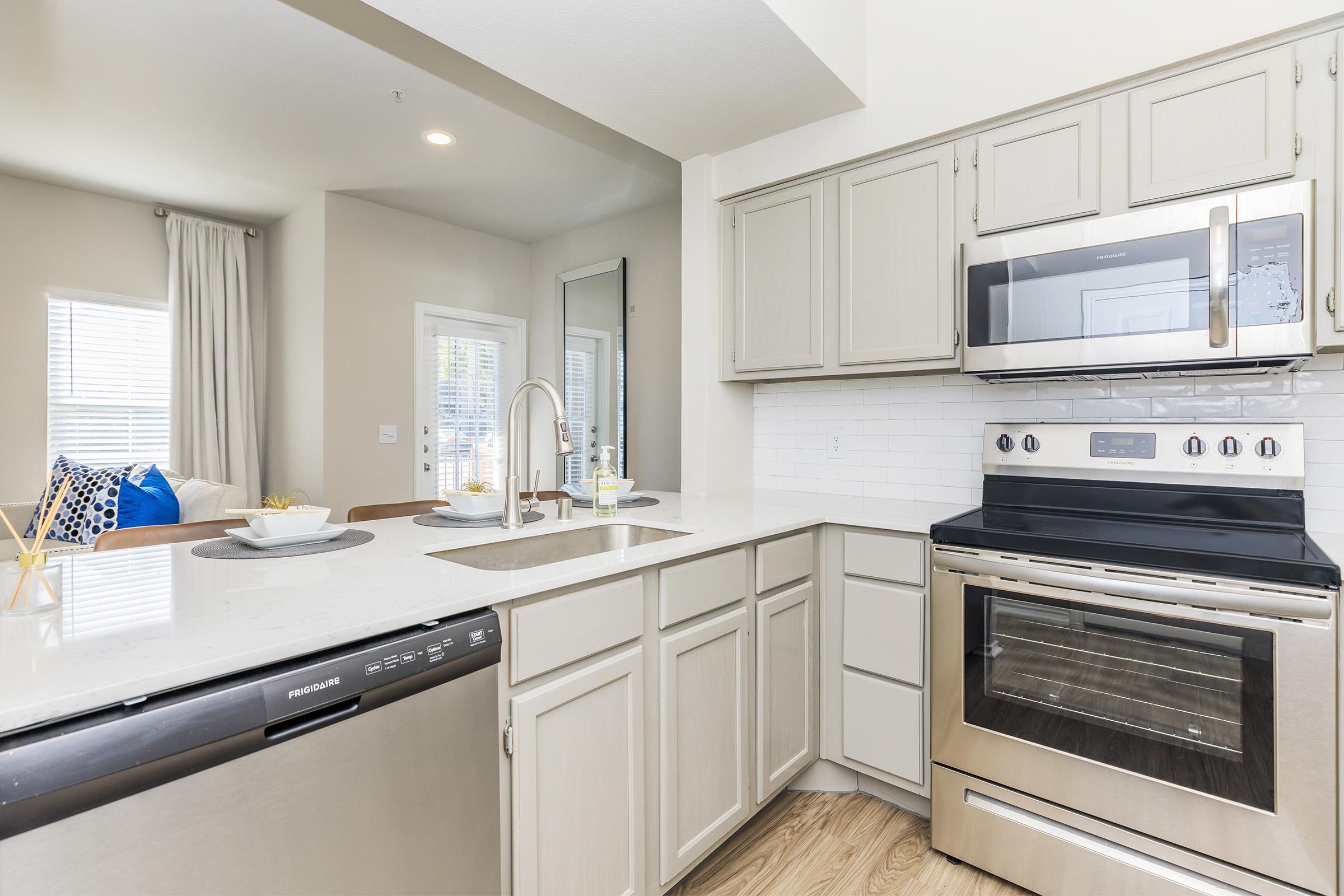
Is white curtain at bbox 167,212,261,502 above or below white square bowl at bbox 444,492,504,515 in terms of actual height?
above

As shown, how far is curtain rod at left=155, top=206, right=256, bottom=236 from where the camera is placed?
4227 mm

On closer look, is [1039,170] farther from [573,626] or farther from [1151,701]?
[573,626]

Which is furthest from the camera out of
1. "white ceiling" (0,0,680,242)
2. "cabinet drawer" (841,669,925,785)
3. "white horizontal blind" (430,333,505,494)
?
"white horizontal blind" (430,333,505,494)

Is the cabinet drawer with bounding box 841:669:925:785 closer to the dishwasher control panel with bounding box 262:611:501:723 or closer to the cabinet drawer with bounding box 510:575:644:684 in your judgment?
the cabinet drawer with bounding box 510:575:644:684

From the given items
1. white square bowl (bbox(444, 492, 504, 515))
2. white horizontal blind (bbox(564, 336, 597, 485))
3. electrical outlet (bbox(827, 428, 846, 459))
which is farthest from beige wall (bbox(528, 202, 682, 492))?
white square bowl (bbox(444, 492, 504, 515))

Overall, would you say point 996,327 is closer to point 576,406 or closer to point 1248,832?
point 1248,832

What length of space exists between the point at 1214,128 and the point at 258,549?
256cm

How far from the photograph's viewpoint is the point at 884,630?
1.96 metres

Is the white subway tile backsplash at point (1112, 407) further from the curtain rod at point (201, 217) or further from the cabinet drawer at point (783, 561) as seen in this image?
the curtain rod at point (201, 217)

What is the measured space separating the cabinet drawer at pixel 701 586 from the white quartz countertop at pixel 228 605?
50 millimetres

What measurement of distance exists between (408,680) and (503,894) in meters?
0.51

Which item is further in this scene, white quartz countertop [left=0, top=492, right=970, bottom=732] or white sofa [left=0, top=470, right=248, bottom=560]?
white sofa [left=0, top=470, right=248, bottom=560]

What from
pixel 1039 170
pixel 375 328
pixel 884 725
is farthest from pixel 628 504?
pixel 375 328

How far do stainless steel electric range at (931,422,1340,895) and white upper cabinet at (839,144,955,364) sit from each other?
1.83ft
